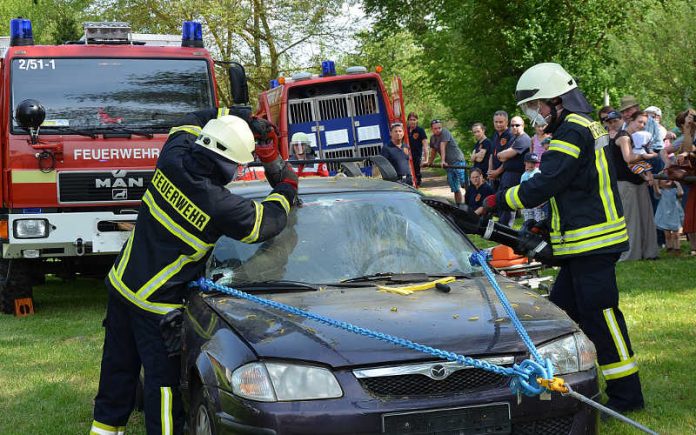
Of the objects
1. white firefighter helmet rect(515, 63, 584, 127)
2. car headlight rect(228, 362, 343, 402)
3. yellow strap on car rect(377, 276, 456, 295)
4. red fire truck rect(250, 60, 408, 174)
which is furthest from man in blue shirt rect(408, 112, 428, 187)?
car headlight rect(228, 362, 343, 402)

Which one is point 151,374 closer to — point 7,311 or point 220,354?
point 220,354

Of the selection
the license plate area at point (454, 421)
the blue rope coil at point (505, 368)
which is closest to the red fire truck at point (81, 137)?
the blue rope coil at point (505, 368)

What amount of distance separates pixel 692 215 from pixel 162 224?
8690 mm

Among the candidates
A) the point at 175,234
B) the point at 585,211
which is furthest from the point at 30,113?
the point at 585,211

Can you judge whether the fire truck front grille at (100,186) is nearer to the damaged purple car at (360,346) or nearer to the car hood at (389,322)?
the damaged purple car at (360,346)

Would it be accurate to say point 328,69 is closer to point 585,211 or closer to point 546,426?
point 585,211

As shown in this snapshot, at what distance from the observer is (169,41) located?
1130cm

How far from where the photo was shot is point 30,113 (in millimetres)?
9219

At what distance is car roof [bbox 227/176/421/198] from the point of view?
5.64 metres

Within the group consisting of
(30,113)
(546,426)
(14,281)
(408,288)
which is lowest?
(14,281)

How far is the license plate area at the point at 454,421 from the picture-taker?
381 centimetres

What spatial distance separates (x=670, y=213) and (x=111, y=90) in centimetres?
692

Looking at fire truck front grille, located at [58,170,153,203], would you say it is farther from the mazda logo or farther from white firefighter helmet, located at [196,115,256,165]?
the mazda logo

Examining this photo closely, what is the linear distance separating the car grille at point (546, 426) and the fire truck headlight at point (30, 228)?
7.07 meters
